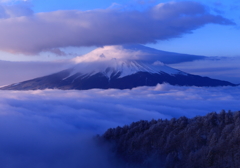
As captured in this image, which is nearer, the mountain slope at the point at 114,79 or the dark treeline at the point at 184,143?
the dark treeline at the point at 184,143

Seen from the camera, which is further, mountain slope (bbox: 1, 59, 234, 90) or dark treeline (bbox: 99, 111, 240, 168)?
mountain slope (bbox: 1, 59, 234, 90)

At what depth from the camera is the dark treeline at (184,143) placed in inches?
442

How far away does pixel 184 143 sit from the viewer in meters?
13.2

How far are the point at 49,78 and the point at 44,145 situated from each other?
3773 inches

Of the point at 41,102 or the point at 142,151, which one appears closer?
the point at 142,151

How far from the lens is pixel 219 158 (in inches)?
432

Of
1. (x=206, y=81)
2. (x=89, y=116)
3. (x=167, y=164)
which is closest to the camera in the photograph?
(x=167, y=164)

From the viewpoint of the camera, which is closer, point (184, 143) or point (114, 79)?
point (184, 143)

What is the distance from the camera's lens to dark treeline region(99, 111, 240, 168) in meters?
11.2

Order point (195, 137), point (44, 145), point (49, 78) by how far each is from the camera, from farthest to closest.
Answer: point (49, 78) → point (44, 145) → point (195, 137)

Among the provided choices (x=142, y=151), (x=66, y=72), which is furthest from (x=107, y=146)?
(x=66, y=72)

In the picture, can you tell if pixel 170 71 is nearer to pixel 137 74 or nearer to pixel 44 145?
pixel 137 74

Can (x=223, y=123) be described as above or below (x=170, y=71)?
below

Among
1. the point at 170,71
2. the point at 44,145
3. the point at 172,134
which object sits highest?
the point at 170,71
